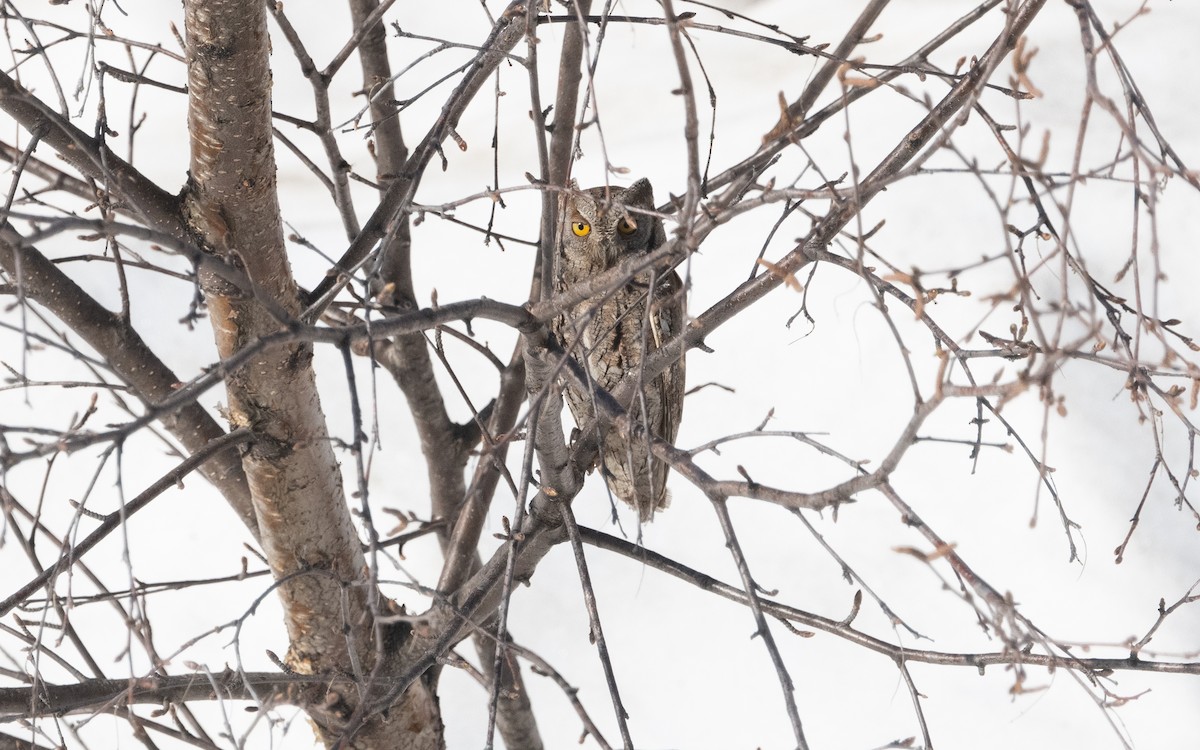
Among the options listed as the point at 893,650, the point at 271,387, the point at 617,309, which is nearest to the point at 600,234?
the point at 617,309

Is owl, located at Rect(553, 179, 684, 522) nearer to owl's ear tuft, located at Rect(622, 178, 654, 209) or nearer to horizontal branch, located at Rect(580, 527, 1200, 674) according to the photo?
owl's ear tuft, located at Rect(622, 178, 654, 209)

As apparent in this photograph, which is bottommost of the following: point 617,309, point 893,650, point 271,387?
point 893,650

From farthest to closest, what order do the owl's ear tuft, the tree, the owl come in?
A: the owl → the owl's ear tuft → the tree

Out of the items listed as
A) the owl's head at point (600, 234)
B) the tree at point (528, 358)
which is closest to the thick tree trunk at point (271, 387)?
the tree at point (528, 358)

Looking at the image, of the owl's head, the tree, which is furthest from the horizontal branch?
the owl's head

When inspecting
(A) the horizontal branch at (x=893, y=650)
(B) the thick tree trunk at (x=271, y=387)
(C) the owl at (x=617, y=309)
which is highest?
(C) the owl at (x=617, y=309)

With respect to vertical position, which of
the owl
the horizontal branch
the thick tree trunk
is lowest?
the horizontal branch

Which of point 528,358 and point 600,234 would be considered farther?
point 600,234

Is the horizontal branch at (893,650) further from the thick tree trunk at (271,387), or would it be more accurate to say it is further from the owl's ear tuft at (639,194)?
the owl's ear tuft at (639,194)

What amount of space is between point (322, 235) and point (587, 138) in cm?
65

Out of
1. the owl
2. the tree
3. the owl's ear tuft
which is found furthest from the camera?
the owl

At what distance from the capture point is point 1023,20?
778mm

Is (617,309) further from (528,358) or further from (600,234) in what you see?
(528,358)

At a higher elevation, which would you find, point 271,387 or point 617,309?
point 617,309
